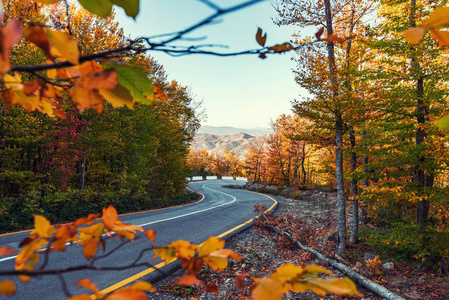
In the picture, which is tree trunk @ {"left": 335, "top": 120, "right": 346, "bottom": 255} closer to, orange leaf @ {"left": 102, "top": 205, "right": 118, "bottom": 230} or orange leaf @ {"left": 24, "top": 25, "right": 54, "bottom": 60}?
orange leaf @ {"left": 102, "top": 205, "right": 118, "bottom": 230}

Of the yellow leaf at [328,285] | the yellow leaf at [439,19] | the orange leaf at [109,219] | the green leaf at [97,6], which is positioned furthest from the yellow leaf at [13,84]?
the yellow leaf at [439,19]

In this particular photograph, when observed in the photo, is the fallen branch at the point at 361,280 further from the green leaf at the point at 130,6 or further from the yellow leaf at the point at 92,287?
the green leaf at the point at 130,6

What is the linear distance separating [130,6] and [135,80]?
16cm

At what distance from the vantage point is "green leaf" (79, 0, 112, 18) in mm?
508

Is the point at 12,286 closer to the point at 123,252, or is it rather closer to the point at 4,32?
the point at 4,32

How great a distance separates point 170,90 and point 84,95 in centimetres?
1822

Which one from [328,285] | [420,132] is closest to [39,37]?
[328,285]

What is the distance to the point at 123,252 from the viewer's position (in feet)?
14.8

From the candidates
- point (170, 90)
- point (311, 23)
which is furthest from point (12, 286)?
point (170, 90)

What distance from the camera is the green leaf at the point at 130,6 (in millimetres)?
481

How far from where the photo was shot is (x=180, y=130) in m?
16.6

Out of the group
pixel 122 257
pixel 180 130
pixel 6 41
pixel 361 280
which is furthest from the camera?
pixel 180 130

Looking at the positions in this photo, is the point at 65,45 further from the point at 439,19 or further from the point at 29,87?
the point at 439,19

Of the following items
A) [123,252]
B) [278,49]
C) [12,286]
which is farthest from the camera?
[123,252]
